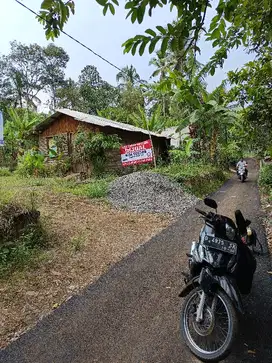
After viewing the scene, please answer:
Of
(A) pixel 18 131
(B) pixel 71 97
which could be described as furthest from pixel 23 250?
(B) pixel 71 97

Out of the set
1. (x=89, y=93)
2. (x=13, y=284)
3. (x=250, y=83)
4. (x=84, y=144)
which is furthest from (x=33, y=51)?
(x=13, y=284)

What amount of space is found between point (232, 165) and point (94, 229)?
25694mm

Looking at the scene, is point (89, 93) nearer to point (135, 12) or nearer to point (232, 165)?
point (232, 165)

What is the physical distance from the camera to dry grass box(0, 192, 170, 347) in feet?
10.5

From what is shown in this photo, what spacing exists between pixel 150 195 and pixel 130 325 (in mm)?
6408

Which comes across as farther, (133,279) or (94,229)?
(94,229)

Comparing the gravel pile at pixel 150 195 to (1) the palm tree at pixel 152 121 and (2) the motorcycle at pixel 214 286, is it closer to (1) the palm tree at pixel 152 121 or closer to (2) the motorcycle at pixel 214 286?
(2) the motorcycle at pixel 214 286

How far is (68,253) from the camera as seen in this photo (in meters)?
4.64

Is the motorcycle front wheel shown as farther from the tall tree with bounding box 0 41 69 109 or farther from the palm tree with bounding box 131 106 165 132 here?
the tall tree with bounding box 0 41 69 109

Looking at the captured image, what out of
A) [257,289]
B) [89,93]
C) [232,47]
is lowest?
[257,289]

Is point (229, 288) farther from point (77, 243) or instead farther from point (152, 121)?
point (152, 121)

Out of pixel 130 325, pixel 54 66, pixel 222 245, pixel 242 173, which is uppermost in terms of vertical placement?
pixel 54 66

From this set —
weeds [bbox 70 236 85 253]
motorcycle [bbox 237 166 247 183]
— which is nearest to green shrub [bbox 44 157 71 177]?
weeds [bbox 70 236 85 253]

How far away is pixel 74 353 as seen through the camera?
2.40m
